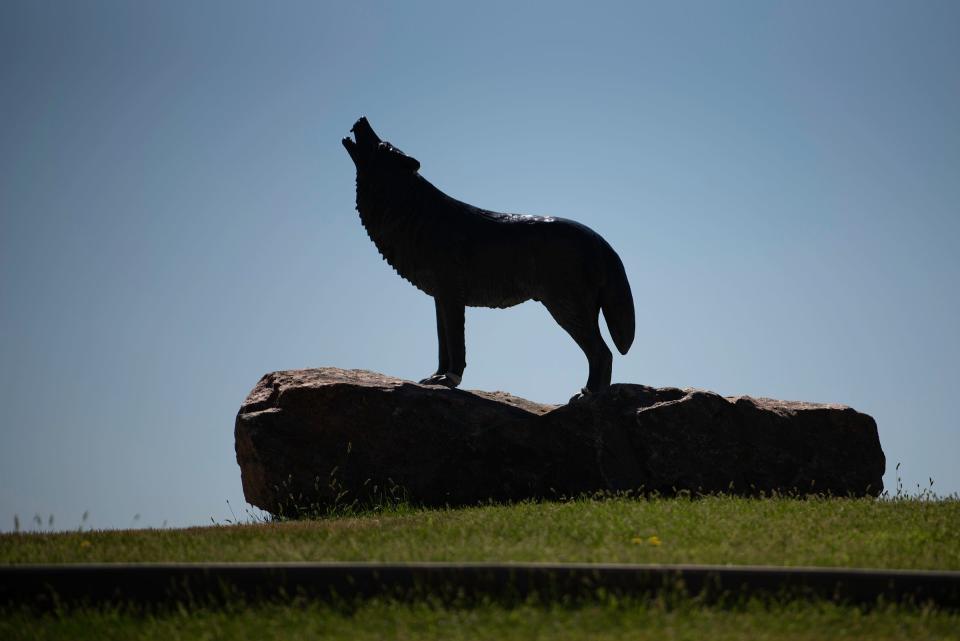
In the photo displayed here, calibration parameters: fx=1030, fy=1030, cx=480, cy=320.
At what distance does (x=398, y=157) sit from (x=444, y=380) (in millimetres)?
2114

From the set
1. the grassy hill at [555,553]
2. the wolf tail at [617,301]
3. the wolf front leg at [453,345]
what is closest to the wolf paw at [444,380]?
the wolf front leg at [453,345]

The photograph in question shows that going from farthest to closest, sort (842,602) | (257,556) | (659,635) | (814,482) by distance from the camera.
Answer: (814,482)
(257,556)
(842,602)
(659,635)

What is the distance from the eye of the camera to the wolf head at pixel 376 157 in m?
9.52

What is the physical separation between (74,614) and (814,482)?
6467 mm

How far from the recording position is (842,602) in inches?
197

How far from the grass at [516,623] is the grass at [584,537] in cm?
52

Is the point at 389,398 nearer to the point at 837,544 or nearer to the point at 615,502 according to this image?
the point at 615,502

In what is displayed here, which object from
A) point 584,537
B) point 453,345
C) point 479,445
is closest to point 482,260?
point 453,345

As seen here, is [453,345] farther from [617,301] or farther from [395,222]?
[617,301]

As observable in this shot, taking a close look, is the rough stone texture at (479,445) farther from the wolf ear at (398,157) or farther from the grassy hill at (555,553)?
the wolf ear at (398,157)

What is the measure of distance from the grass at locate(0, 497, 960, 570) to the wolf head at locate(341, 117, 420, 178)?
126 inches

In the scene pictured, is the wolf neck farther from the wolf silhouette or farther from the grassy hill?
the grassy hill

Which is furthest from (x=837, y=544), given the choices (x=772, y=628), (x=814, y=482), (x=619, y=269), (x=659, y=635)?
(x=619, y=269)

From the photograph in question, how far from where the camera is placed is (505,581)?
5.02 metres
